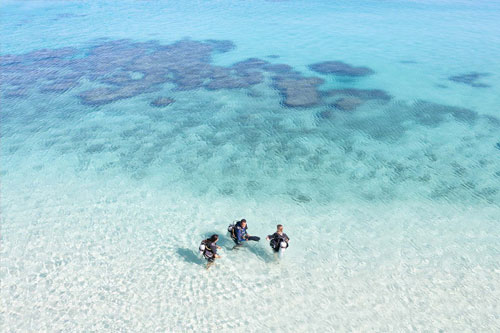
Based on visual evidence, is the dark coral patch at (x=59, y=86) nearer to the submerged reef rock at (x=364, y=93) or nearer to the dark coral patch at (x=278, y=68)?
the dark coral patch at (x=278, y=68)

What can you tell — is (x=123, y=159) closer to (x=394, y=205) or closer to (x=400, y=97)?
(x=394, y=205)

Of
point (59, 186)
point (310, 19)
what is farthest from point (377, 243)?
point (310, 19)

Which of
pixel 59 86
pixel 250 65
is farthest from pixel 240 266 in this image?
pixel 59 86

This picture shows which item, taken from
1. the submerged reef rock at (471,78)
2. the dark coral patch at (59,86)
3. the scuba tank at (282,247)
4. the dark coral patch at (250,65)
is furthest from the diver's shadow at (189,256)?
the submerged reef rock at (471,78)

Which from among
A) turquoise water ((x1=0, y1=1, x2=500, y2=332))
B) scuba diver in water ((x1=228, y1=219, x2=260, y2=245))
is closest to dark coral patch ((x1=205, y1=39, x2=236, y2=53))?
turquoise water ((x1=0, y1=1, x2=500, y2=332))

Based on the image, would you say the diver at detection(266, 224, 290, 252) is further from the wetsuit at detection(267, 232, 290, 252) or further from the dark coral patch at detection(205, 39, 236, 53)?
the dark coral patch at detection(205, 39, 236, 53)

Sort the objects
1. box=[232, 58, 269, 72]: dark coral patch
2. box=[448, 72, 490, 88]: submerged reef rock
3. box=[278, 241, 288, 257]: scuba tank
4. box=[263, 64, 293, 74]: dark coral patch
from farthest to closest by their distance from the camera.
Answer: box=[232, 58, 269, 72]: dark coral patch → box=[263, 64, 293, 74]: dark coral patch → box=[448, 72, 490, 88]: submerged reef rock → box=[278, 241, 288, 257]: scuba tank
